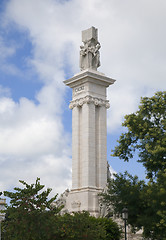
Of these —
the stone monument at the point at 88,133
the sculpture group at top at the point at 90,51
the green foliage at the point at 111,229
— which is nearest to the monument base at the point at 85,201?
the stone monument at the point at 88,133

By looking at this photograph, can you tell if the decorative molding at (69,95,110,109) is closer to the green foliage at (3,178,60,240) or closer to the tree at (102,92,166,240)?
the tree at (102,92,166,240)

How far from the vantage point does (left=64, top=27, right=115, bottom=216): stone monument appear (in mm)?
37562

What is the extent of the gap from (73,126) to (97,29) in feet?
34.1

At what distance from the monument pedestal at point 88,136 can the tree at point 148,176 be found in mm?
8164

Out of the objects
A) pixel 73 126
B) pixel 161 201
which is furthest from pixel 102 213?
pixel 161 201

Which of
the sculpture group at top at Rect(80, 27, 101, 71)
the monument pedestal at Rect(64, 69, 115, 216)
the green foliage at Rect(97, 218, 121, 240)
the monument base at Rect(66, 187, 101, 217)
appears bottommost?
the green foliage at Rect(97, 218, 121, 240)

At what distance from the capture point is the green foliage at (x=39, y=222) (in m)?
24.8

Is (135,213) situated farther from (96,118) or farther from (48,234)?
(96,118)

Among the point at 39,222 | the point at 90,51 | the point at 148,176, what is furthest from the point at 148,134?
the point at 90,51

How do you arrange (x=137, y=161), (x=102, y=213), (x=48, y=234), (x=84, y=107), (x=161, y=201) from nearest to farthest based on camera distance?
(x=161, y=201) → (x=48, y=234) → (x=137, y=161) → (x=102, y=213) → (x=84, y=107)

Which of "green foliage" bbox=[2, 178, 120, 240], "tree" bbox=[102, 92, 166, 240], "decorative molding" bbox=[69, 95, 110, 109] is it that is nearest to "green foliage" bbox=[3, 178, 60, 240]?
A: "green foliage" bbox=[2, 178, 120, 240]

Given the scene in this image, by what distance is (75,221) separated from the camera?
26.1m

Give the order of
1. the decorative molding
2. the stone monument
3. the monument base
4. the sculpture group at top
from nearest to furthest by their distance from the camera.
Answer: the monument base → the stone monument → the decorative molding → the sculpture group at top

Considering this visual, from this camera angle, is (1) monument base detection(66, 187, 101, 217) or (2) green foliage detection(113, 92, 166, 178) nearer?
(2) green foliage detection(113, 92, 166, 178)
